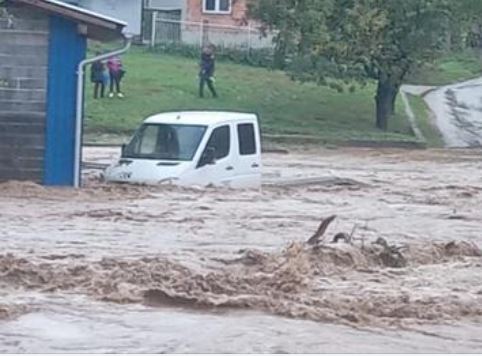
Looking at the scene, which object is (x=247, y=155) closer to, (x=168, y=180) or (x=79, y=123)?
(x=168, y=180)

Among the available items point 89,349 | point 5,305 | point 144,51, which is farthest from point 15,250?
point 144,51

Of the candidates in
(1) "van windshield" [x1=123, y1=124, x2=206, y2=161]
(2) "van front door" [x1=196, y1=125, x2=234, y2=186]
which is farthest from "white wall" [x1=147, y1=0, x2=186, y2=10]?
(2) "van front door" [x1=196, y1=125, x2=234, y2=186]

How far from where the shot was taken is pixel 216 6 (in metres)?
74.1

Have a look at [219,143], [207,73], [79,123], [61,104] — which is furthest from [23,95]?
[207,73]

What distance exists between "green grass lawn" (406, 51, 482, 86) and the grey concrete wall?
41539mm

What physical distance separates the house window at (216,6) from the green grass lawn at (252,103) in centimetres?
1174

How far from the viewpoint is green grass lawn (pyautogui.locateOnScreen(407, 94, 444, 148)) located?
167 ft

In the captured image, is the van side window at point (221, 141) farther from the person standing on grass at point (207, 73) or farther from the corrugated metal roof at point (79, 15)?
the person standing on grass at point (207, 73)

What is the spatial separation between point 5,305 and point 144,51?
175ft

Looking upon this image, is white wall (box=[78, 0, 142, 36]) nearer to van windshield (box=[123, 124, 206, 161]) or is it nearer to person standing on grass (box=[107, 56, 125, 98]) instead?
person standing on grass (box=[107, 56, 125, 98])

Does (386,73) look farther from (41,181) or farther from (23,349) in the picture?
(23,349)

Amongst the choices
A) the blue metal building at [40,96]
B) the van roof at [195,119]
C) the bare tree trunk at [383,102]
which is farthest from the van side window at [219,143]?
the bare tree trunk at [383,102]

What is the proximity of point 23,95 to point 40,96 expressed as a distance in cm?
31

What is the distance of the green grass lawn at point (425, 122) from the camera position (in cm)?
5084
